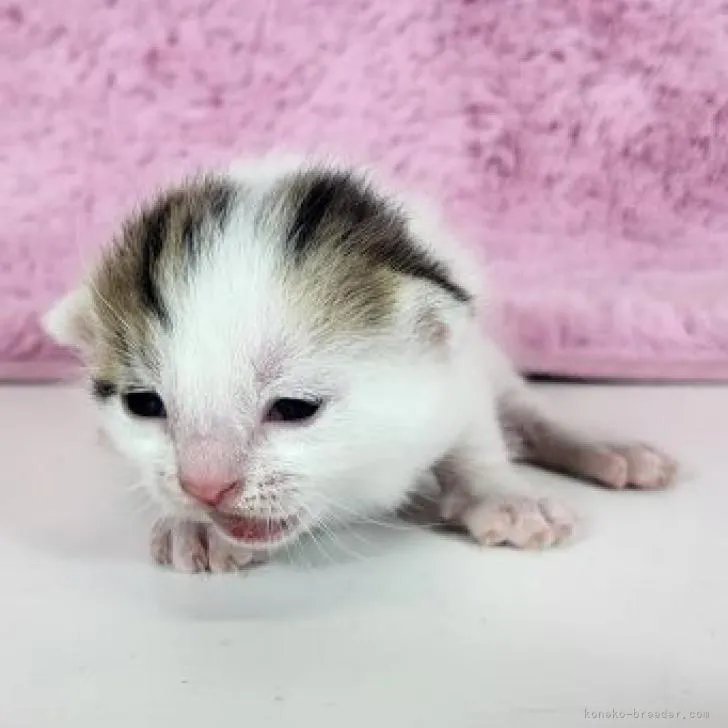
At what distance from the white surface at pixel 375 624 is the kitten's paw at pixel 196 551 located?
0.6 inches

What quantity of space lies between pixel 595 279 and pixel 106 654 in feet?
3.35

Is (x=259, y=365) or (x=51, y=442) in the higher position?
(x=259, y=365)

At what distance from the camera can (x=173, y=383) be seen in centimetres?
108

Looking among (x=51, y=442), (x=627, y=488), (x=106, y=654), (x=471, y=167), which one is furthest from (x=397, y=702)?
(x=471, y=167)

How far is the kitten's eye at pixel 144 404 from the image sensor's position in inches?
44.2

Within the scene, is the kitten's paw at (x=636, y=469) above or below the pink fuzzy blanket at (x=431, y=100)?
below

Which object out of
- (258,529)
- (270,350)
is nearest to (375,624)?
(258,529)

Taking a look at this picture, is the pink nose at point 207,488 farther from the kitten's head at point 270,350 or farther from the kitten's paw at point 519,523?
the kitten's paw at point 519,523

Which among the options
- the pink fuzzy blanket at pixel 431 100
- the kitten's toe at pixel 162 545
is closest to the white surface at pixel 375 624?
the kitten's toe at pixel 162 545

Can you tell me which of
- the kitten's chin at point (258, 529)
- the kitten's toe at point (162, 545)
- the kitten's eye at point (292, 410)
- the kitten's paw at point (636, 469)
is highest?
the kitten's eye at point (292, 410)

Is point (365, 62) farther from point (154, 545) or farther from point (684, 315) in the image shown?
point (154, 545)

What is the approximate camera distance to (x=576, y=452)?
1.40m

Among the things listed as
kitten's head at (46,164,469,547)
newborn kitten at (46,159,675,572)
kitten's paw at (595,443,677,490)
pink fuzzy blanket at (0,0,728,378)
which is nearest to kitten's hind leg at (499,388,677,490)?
kitten's paw at (595,443,677,490)

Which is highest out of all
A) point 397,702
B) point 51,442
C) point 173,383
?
point 173,383
